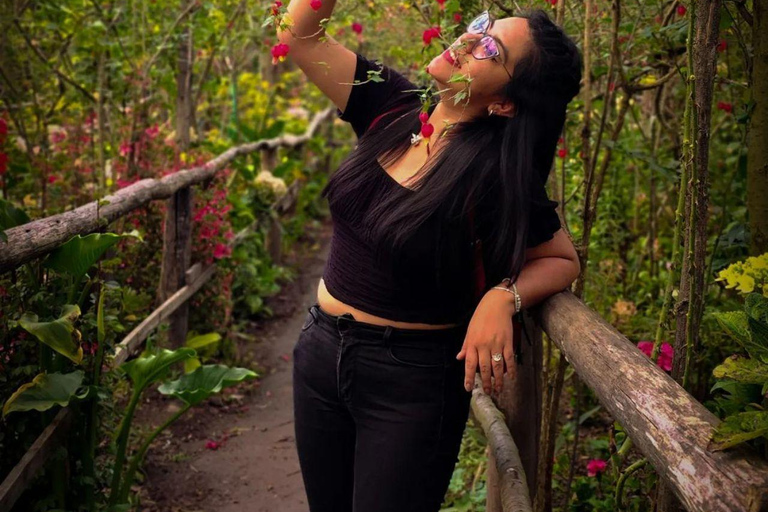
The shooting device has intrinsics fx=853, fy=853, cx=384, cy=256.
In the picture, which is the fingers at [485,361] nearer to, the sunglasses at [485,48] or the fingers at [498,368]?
the fingers at [498,368]

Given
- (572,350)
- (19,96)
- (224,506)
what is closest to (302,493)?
(224,506)

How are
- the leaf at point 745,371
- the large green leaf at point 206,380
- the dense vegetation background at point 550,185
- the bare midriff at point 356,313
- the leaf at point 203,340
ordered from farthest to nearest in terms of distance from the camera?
1. the leaf at point 203,340
2. the large green leaf at point 206,380
3. the bare midriff at point 356,313
4. the dense vegetation background at point 550,185
5. the leaf at point 745,371

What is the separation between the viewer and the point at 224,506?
392 cm

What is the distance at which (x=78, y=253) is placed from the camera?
2.65 m

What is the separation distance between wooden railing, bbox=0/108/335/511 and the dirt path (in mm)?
595

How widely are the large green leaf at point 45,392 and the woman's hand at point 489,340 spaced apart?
1.36m

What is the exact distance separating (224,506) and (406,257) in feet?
7.99

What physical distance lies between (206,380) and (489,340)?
1798mm

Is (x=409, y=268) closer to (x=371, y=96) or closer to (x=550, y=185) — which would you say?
(x=371, y=96)

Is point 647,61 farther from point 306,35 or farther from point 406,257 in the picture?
point 406,257

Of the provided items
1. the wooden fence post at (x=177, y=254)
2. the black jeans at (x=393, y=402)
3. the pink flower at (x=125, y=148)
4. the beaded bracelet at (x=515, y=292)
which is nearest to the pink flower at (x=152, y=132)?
the pink flower at (x=125, y=148)

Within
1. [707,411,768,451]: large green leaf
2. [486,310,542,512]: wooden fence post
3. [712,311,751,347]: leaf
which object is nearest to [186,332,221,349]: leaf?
[486,310,542,512]: wooden fence post

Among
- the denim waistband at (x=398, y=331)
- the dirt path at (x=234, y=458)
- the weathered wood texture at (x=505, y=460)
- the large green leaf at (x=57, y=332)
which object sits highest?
the denim waistband at (x=398, y=331)

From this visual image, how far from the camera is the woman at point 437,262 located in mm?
1885
